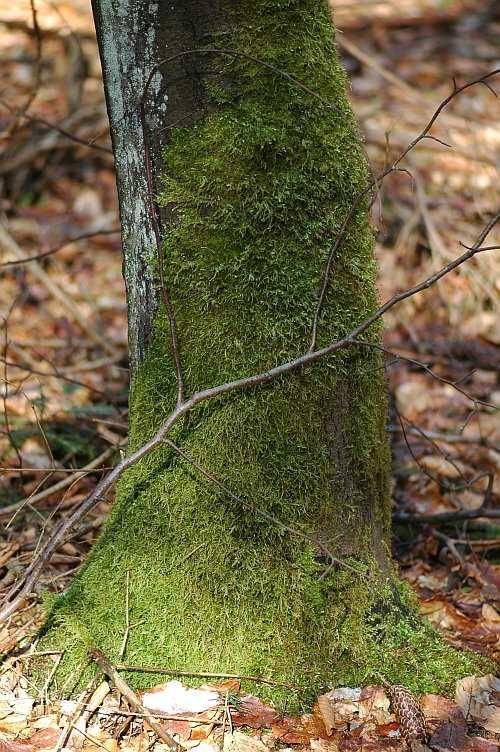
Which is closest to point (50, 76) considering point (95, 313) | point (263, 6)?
point (95, 313)

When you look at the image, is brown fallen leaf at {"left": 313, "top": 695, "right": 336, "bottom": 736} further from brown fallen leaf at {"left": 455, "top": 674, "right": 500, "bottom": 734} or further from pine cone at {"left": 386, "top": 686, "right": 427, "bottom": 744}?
brown fallen leaf at {"left": 455, "top": 674, "right": 500, "bottom": 734}

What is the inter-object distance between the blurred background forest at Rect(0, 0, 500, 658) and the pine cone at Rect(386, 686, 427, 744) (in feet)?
1.58

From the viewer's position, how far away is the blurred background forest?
3.00 meters

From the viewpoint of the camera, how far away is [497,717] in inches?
86.7

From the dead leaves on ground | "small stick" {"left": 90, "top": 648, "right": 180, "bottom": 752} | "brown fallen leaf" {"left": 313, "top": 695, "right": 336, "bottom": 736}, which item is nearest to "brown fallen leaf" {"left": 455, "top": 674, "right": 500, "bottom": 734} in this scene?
the dead leaves on ground

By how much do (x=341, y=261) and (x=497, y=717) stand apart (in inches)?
51.6

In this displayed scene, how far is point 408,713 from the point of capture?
7.02ft

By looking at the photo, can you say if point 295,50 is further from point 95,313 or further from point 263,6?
point 95,313

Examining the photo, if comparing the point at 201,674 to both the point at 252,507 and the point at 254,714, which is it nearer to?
the point at 254,714

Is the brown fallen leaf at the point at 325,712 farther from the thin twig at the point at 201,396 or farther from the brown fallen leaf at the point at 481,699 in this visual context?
the thin twig at the point at 201,396

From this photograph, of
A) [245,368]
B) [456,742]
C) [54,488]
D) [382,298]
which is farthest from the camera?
[382,298]

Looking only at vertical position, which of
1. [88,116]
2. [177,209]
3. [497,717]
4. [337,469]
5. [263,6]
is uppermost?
[88,116]

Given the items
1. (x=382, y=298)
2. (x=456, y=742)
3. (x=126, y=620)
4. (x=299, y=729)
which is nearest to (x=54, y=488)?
(x=126, y=620)

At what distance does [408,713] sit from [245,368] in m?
1.01
